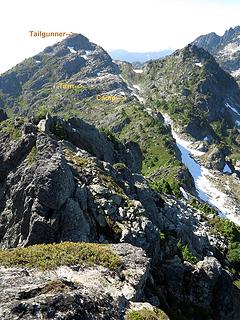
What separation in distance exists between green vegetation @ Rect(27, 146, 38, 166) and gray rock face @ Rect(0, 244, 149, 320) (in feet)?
46.4

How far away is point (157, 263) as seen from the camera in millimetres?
41531

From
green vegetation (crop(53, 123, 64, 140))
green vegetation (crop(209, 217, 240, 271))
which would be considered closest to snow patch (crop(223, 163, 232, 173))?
green vegetation (crop(209, 217, 240, 271))

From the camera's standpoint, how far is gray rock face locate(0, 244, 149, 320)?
20109mm

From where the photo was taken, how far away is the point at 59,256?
1102 inches

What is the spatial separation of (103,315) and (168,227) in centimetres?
2880

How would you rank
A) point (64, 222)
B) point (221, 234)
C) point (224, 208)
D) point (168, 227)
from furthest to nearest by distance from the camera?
point (224, 208), point (221, 234), point (168, 227), point (64, 222)

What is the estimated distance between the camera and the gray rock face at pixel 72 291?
66.0 feet

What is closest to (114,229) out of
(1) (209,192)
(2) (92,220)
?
(2) (92,220)

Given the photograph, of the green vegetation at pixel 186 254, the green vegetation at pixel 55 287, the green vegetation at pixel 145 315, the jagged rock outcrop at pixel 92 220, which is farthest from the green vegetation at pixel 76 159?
the green vegetation at pixel 55 287

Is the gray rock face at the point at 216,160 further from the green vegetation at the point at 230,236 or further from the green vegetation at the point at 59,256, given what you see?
the green vegetation at the point at 59,256

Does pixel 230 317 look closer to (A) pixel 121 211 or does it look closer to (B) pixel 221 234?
(A) pixel 121 211

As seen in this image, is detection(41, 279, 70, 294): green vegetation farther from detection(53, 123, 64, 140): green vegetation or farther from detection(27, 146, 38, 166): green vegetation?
detection(53, 123, 64, 140): green vegetation

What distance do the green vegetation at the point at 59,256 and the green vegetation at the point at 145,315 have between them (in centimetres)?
416

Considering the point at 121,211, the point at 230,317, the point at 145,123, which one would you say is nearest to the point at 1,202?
the point at 121,211
